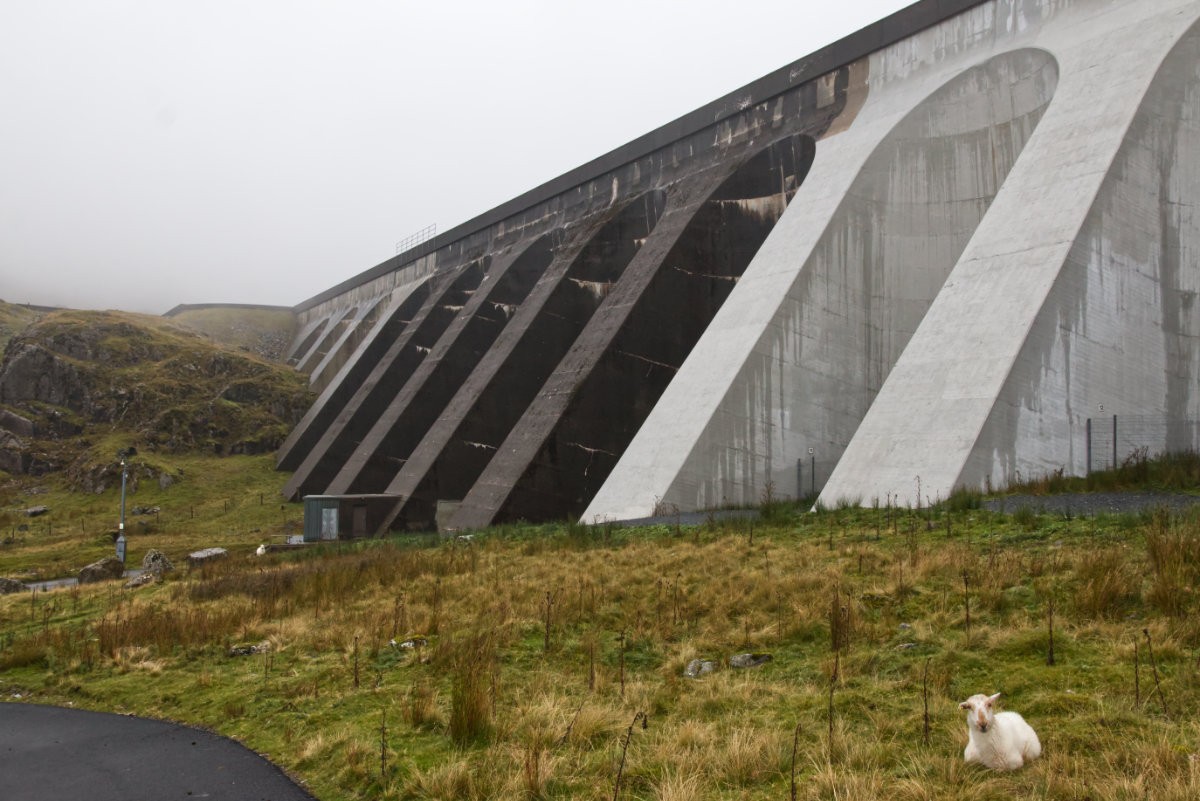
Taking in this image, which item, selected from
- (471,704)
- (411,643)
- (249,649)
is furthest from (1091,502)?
(249,649)

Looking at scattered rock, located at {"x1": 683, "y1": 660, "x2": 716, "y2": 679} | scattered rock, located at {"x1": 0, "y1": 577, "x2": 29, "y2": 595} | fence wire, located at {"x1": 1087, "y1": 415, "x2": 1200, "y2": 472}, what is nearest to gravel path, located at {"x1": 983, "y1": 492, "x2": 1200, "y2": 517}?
fence wire, located at {"x1": 1087, "y1": 415, "x2": 1200, "y2": 472}

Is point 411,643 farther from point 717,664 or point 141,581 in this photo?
point 141,581

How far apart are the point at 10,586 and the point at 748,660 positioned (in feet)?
50.2

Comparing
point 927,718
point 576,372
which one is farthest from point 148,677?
point 576,372

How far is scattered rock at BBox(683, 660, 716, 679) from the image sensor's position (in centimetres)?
600

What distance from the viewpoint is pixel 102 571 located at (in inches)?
683

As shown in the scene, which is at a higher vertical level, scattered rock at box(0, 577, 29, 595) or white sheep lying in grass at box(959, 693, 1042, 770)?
white sheep lying in grass at box(959, 693, 1042, 770)

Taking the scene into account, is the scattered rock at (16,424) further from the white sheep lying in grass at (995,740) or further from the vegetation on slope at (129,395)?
the white sheep lying in grass at (995,740)

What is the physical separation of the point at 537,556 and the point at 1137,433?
306 inches

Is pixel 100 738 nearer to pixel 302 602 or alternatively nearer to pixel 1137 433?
pixel 302 602

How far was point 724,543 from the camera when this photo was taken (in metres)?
10.3

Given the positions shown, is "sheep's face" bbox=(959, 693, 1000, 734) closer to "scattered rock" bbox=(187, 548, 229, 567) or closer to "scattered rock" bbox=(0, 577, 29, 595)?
"scattered rock" bbox=(187, 548, 229, 567)

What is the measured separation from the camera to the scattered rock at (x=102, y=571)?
55.7 ft

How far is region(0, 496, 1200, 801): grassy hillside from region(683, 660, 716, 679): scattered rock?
0.12 meters
